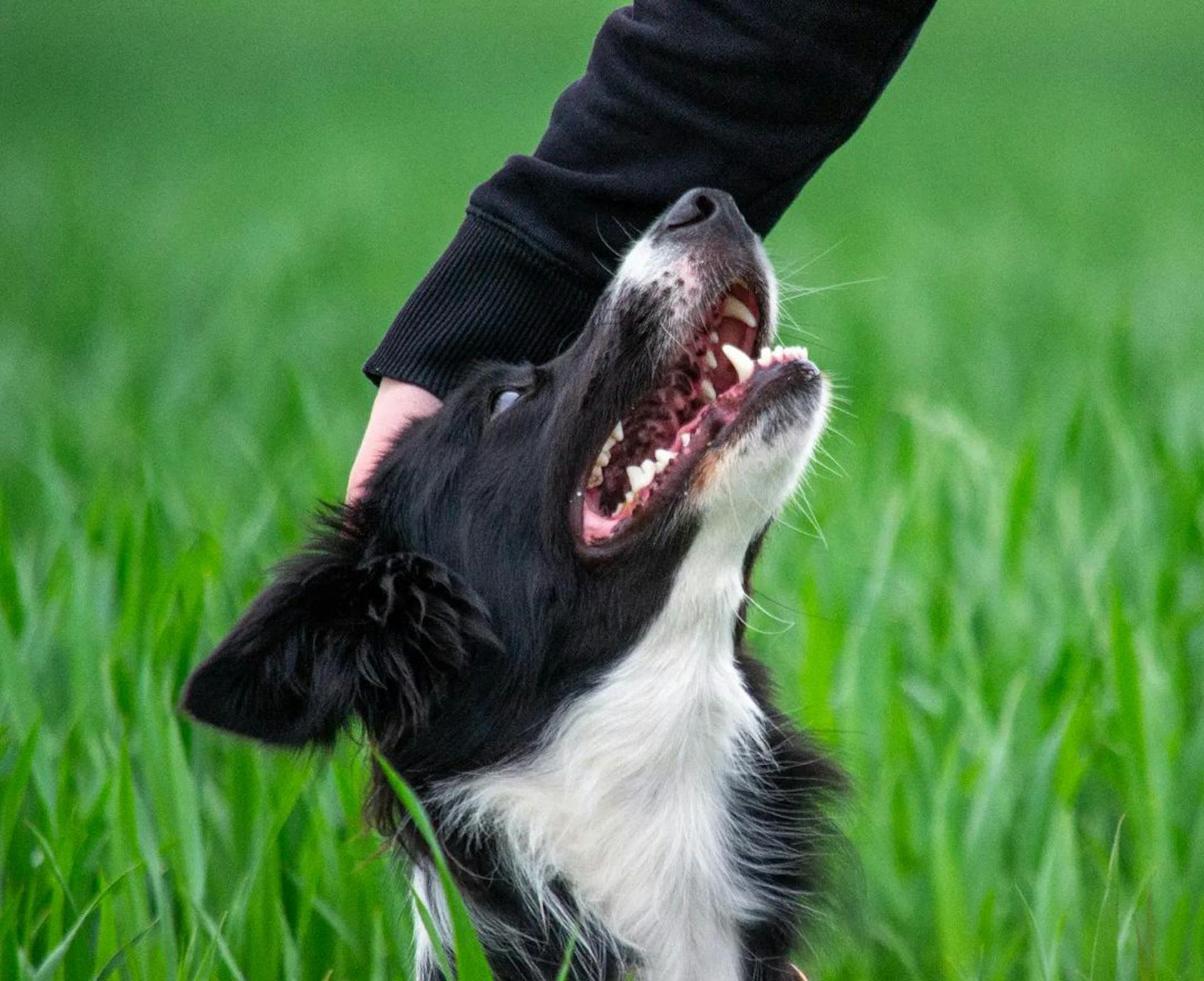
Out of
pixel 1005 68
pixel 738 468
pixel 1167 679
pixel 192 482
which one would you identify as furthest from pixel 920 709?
pixel 1005 68

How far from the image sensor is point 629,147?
264 cm

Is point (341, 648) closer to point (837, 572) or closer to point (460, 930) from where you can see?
point (460, 930)

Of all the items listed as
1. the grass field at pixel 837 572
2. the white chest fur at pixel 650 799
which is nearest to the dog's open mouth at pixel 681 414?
the white chest fur at pixel 650 799

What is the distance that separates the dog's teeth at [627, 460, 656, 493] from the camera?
93.0 inches

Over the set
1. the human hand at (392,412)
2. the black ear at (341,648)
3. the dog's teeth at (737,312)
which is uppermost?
the dog's teeth at (737,312)

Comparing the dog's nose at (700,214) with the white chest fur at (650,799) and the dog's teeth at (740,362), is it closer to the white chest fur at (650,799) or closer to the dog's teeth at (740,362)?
the dog's teeth at (740,362)

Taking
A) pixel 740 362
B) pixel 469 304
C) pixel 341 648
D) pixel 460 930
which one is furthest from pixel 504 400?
pixel 460 930

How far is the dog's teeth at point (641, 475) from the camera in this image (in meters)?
2.36

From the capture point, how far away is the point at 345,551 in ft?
7.93

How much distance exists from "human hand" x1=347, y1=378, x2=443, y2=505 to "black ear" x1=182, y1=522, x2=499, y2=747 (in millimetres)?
184

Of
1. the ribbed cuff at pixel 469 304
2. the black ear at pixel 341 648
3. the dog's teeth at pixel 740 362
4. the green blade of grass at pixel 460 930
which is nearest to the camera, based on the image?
the green blade of grass at pixel 460 930

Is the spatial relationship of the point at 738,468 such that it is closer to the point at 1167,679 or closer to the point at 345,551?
the point at 345,551

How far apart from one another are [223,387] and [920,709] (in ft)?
10.8

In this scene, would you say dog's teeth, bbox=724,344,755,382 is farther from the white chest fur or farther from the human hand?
the human hand
